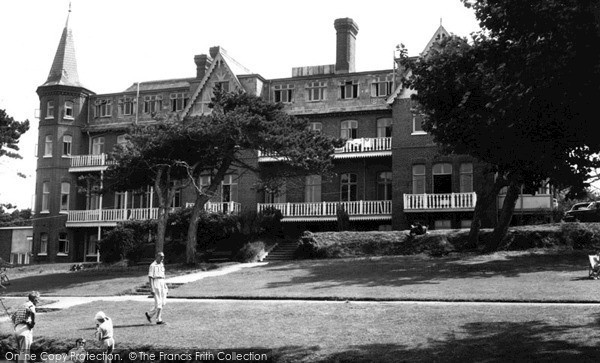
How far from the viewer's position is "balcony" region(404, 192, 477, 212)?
35594mm

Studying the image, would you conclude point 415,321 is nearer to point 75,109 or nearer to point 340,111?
point 340,111

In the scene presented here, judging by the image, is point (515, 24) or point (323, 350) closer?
point (515, 24)

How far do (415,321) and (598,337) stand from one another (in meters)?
3.71

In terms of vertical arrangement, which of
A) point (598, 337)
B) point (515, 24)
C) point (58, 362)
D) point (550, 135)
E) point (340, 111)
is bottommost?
point (58, 362)

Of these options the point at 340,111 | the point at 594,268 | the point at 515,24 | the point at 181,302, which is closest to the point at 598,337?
the point at 515,24

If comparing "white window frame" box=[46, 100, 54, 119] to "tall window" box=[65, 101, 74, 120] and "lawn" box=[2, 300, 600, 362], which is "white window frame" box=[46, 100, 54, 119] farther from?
"lawn" box=[2, 300, 600, 362]

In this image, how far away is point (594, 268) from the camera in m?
19.6

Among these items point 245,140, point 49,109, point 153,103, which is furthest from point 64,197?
point 245,140

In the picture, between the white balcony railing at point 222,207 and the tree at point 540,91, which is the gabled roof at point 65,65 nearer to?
the white balcony railing at point 222,207

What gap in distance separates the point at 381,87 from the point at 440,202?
8686mm

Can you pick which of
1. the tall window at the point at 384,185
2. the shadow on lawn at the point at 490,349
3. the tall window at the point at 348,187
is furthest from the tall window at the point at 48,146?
the shadow on lawn at the point at 490,349

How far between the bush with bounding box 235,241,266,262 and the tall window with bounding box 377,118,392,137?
37.3 ft

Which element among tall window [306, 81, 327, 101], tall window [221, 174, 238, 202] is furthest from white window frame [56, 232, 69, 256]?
tall window [306, 81, 327, 101]

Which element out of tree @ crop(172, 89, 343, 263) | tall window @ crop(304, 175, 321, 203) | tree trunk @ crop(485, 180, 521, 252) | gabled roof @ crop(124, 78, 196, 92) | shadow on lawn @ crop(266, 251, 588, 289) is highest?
gabled roof @ crop(124, 78, 196, 92)
